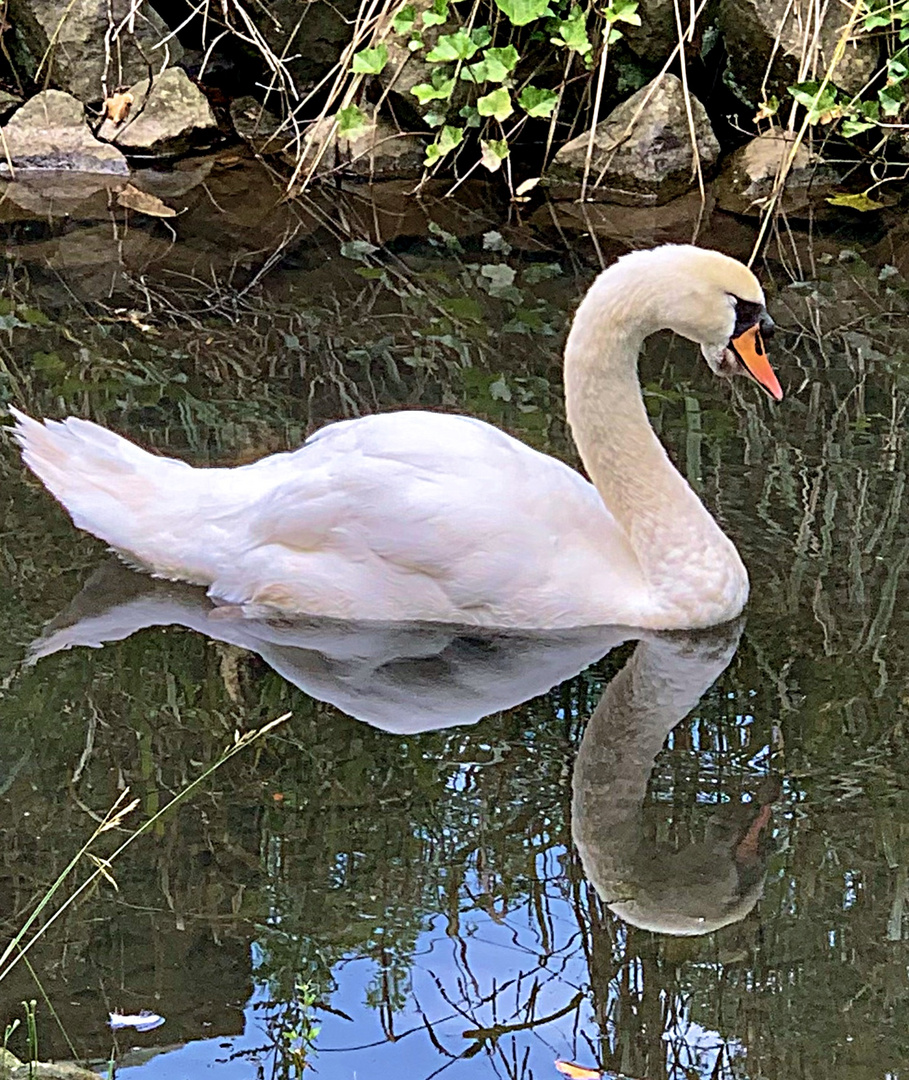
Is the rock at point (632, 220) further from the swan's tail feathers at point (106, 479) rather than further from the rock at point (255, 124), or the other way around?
the swan's tail feathers at point (106, 479)

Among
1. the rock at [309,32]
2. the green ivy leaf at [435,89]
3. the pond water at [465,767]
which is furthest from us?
the rock at [309,32]

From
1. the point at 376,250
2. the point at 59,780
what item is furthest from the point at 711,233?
the point at 59,780

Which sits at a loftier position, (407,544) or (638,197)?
(407,544)

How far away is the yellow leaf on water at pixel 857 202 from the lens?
8.73 meters

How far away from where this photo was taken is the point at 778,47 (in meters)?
9.01

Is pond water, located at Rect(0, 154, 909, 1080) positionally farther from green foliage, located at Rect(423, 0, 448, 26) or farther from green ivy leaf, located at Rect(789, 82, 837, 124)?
green foliage, located at Rect(423, 0, 448, 26)

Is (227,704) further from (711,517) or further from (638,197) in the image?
(638,197)

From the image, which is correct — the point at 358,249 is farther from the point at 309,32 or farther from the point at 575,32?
the point at 309,32

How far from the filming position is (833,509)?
5484mm

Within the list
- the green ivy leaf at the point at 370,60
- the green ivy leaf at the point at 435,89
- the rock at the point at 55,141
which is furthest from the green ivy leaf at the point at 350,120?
the rock at the point at 55,141

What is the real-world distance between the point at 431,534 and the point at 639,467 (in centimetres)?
63

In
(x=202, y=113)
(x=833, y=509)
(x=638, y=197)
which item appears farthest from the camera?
(x=202, y=113)

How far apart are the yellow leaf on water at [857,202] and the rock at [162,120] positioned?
3357 mm

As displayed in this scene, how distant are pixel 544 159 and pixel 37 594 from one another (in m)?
4.82
